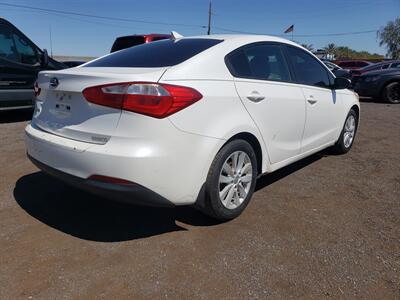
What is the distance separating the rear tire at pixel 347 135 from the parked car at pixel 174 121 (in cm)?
178

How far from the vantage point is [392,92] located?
1276 cm

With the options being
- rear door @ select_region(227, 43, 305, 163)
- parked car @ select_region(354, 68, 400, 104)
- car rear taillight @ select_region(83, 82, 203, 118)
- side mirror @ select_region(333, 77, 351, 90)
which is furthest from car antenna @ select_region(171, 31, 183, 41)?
parked car @ select_region(354, 68, 400, 104)

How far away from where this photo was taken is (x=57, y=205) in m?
3.65

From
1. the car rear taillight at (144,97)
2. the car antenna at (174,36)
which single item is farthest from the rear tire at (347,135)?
the car rear taillight at (144,97)

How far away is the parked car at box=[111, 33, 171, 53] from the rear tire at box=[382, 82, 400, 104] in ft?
24.7

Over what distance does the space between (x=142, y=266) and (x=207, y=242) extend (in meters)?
0.58

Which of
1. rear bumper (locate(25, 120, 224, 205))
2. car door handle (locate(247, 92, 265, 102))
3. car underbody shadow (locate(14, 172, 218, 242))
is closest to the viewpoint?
rear bumper (locate(25, 120, 224, 205))

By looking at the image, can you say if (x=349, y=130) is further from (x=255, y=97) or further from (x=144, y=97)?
(x=144, y=97)

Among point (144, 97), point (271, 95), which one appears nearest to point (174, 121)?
point (144, 97)

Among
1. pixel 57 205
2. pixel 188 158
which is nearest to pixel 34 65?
pixel 57 205

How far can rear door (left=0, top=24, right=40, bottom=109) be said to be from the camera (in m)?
7.29

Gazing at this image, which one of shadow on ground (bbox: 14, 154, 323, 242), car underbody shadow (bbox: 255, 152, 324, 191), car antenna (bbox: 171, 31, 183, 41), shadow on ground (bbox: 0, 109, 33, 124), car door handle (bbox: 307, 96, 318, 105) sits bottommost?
shadow on ground (bbox: 0, 109, 33, 124)

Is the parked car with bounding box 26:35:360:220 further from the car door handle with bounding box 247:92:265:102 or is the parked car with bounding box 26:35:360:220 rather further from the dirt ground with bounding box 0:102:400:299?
the dirt ground with bounding box 0:102:400:299

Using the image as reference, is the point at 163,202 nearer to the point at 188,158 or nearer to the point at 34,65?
the point at 188,158
